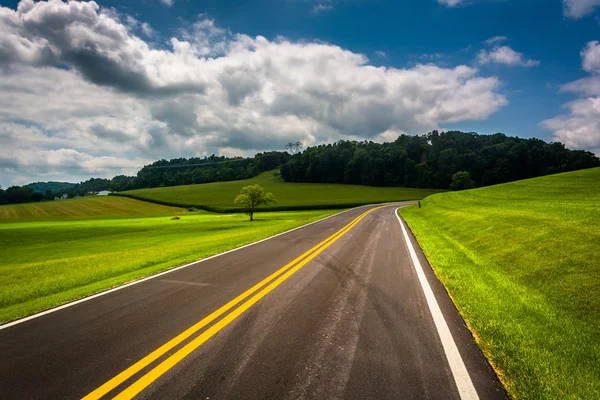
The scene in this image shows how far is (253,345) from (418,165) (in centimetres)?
11032

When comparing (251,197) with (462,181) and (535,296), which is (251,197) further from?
(462,181)

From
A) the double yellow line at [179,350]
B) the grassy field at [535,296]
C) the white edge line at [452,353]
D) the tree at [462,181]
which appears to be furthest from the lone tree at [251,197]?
the tree at [462,181]

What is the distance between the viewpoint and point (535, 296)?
5930 millimetres

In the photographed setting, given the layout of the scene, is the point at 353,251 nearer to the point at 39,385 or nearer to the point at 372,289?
the point at 372,289

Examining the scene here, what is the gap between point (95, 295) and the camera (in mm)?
6520

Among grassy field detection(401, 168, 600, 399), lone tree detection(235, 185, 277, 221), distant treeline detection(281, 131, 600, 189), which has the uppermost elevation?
distant treeline detection(281, 131, 600, 189)

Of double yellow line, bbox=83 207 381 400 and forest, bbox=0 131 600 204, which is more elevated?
forest, bbox=0 131 600 204

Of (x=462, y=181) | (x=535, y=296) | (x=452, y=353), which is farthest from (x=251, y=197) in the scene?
(x=462, y=181)

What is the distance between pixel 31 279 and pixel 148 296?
Result: 659 cm

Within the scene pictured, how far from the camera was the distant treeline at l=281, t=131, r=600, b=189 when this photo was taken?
9000 centimetres

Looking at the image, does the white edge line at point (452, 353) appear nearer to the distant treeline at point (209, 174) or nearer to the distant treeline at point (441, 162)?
the distant treeline at point (441, 162)

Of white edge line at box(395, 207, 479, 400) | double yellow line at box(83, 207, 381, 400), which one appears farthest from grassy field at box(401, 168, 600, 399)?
double yellow line at box(83, 207, 381, 400)

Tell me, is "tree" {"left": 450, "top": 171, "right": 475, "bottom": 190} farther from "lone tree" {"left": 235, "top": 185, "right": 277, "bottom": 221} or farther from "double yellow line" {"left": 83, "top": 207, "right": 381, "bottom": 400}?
"double yellow line" {"left": 83, "top": 207, "right": 381, "bottom": 400}

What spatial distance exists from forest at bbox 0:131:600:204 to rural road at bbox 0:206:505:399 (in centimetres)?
10285
